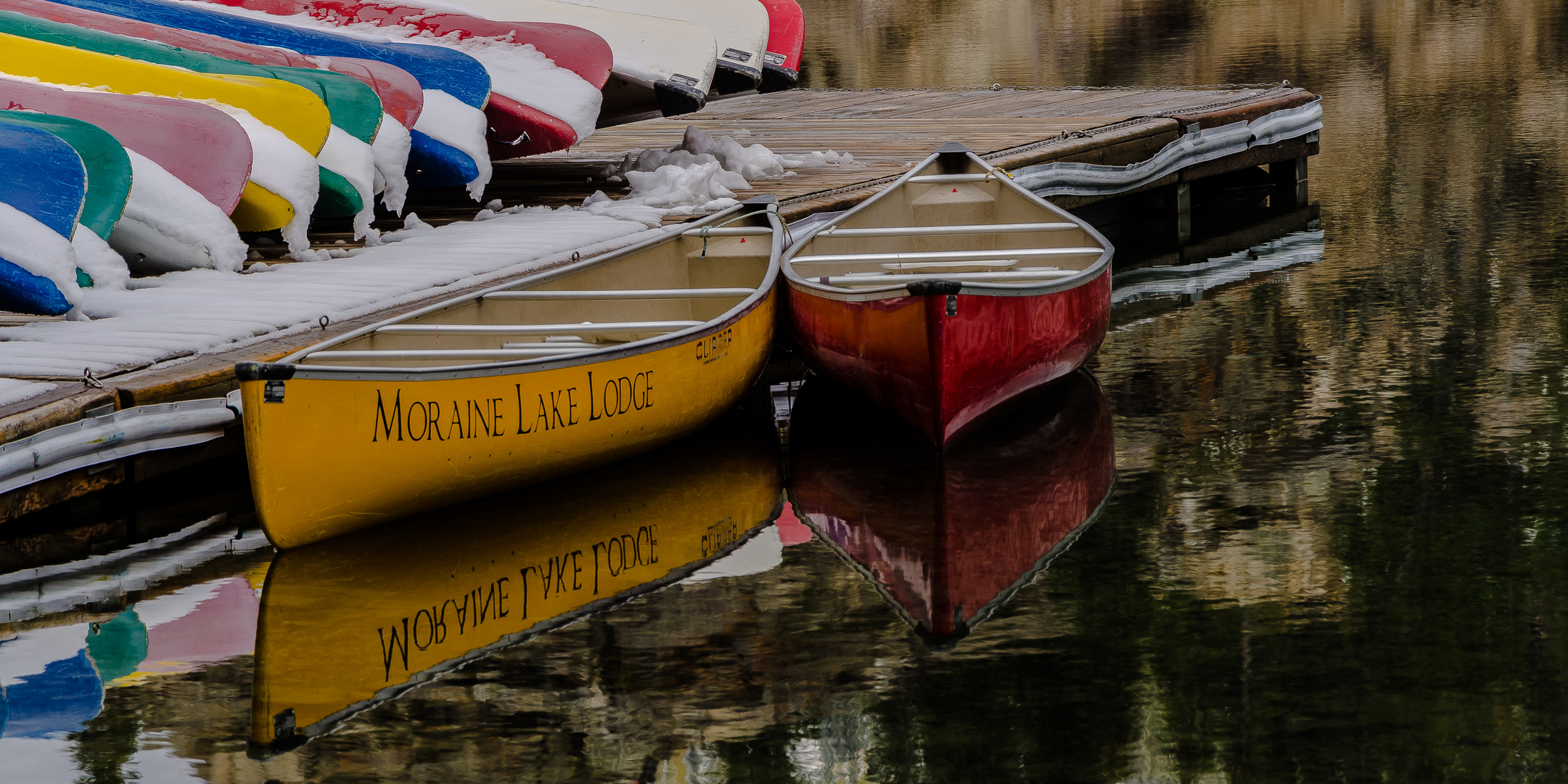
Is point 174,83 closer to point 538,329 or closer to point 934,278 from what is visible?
point 538,329

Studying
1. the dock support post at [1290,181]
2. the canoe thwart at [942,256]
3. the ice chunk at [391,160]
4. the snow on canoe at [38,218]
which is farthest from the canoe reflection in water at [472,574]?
→ the dock support post at [1290,181]

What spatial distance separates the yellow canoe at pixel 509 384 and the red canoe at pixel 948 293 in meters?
0.36

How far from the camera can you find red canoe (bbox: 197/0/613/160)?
31.7 feet

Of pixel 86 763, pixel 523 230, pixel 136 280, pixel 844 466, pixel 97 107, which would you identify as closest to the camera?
pixel 86 763

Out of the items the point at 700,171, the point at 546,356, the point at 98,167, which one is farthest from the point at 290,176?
the point at 546,356

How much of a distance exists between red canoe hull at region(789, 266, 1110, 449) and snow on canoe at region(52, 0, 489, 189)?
108 inches

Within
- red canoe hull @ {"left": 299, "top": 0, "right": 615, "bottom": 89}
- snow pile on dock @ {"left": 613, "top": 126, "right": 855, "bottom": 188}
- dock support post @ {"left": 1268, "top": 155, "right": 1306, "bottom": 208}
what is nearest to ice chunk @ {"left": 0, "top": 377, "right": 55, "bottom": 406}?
snow pile on dock @ {"left": 613, "top": 126, "right": 855, "bottom": 188}

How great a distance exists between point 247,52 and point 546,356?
441 cm

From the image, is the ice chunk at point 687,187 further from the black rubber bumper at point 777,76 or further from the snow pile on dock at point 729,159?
the black rubber bumper at point 777,76

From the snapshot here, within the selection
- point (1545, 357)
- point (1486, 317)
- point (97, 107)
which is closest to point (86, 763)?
point (97, 107)

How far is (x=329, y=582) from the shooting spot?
17.5ft

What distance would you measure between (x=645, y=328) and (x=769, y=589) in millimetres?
1954

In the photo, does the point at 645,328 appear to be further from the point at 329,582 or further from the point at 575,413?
the point at 329,582

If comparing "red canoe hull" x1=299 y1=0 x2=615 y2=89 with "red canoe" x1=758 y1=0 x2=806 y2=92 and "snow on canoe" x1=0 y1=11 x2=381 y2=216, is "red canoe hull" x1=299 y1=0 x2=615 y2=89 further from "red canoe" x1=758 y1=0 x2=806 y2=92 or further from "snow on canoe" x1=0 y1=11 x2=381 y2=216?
"red canoe" x1=758 y1=0 x2=806 y2=92
